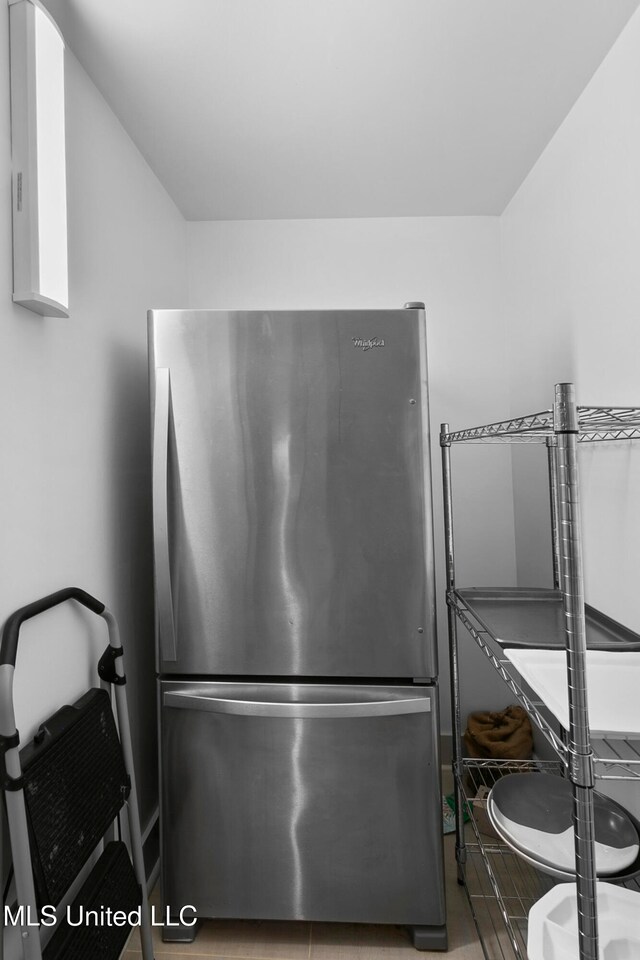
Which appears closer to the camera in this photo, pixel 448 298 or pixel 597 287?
pixel 597 287

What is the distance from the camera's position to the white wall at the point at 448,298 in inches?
98.9

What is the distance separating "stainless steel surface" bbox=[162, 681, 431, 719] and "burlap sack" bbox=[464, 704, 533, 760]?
81cm

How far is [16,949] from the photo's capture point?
114 cm

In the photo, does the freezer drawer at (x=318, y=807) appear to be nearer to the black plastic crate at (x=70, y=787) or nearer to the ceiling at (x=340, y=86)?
the black plastic crate at (x=70, y=787)

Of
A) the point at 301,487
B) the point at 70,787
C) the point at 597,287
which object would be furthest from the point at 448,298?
the point at 70,787

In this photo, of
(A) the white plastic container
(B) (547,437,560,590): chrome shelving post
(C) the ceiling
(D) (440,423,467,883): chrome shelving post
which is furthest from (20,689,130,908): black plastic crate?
(C) the ceiling

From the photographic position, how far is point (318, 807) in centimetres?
160

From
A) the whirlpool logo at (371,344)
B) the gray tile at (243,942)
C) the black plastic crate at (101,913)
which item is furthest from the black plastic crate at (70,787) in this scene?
the whirlpool logo at (371,344)

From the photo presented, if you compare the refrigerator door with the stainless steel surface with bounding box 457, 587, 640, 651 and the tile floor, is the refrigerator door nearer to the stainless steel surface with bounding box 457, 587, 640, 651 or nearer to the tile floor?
the stainless steel surface with bounding box 457, 587, 640, 651

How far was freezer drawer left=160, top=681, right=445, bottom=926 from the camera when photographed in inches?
62.6

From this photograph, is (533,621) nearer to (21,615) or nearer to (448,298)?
(21,615)

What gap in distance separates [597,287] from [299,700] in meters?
1.41

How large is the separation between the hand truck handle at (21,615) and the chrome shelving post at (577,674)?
3.18 ft

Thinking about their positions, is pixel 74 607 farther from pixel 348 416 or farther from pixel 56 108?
pixel 56 108
